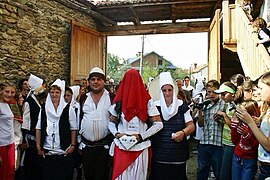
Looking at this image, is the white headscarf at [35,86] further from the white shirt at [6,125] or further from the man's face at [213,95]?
the man's face at [213,95]

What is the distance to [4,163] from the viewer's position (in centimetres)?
366

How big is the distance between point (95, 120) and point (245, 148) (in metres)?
1.64

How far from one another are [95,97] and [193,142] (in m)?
5.21

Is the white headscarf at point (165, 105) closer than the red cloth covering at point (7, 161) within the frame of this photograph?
Yes

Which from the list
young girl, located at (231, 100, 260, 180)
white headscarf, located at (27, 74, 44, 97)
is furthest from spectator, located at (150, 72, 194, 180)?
white headscarf, located at (27, 74, 44, 97)

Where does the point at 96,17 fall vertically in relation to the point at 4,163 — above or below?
above

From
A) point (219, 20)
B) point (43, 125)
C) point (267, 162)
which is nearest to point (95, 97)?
point (43, 125)

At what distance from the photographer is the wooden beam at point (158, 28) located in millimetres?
8953

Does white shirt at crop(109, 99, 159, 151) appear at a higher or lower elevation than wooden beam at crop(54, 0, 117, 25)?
lower

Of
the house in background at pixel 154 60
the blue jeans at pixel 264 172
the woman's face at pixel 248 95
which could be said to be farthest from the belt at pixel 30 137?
the house in background at pixel 154 60

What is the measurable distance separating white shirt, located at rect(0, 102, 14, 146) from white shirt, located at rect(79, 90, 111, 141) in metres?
1.01

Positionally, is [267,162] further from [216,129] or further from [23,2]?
[23,2]

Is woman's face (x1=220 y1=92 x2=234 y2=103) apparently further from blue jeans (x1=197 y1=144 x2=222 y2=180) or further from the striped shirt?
blue jeans (x1=197 y1=144 x2=222 y2=180)

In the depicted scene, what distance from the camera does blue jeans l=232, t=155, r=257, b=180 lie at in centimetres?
287
